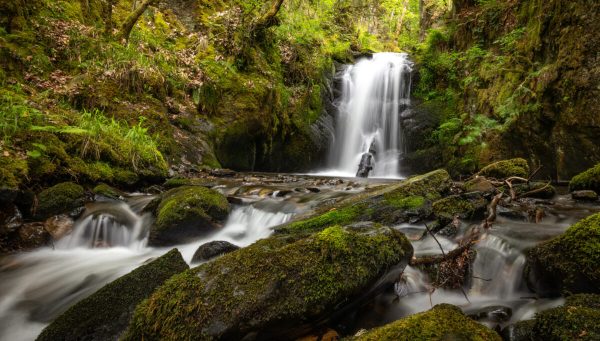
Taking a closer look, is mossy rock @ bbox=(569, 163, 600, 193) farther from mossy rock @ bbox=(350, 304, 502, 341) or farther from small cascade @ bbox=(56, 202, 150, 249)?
small cascade @ bbox=(56, 202, 150, 249)

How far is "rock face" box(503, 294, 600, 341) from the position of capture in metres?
1.79

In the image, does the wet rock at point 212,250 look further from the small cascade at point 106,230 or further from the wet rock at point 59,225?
the wet rock at point 59,225

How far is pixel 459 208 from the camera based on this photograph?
4.58m

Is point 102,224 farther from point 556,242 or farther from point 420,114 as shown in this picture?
point 420,114

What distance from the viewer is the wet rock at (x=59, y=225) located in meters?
4.82

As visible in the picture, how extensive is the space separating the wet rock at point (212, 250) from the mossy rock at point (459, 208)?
8.93 ft

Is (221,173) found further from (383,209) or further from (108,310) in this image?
(108,310)

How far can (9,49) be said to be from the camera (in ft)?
23.7

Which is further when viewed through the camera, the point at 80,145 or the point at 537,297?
the point at 80,145

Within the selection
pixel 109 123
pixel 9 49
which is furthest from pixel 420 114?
pixel 9 49

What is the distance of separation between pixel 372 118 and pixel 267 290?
13.0 m

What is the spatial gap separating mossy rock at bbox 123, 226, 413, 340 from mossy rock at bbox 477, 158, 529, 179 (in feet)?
18.1

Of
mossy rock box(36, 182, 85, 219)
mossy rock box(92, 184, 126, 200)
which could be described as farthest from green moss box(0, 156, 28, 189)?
mossy rock box(92, 184, 126, 200)

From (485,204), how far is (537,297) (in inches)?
81.9
